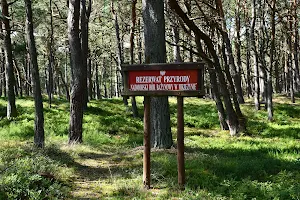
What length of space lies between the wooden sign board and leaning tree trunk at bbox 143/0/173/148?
2.09m

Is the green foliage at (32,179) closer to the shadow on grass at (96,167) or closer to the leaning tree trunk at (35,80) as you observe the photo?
the shadow on grass at (96,167)

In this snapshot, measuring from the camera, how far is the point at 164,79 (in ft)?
21.4

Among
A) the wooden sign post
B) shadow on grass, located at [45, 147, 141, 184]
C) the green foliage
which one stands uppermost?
the wooden sign post

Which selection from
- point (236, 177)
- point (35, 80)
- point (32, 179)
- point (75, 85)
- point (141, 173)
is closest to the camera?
point (32, 179)

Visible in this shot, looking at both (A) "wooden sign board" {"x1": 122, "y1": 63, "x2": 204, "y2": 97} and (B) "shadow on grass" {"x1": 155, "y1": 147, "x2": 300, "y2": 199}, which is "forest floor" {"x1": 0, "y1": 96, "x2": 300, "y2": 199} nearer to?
(B) "shadow on grass" {"x1": 155, "y1": 147, "x2": 300, "y2": 199}

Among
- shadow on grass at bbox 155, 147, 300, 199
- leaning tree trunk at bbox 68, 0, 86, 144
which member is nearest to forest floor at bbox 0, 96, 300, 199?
shadow on grass at bbox 155, 147, 300, 199

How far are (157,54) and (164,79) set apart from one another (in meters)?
2.51

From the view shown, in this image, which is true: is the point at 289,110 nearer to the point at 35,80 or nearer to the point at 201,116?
the point at 201,116

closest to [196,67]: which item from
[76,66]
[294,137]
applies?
[76,66]

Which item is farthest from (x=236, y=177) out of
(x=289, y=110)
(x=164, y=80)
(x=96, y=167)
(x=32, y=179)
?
(x=289, y=110)

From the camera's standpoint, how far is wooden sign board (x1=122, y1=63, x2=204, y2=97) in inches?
248

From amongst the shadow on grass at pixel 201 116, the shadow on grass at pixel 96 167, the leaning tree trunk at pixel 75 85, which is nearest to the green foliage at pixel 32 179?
the shadow on grass at pixel 96 167

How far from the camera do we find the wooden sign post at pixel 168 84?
6.31 meters

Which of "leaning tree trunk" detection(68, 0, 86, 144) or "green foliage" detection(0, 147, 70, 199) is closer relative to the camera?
"green foliage" detection(0, 147, 70, 199)
